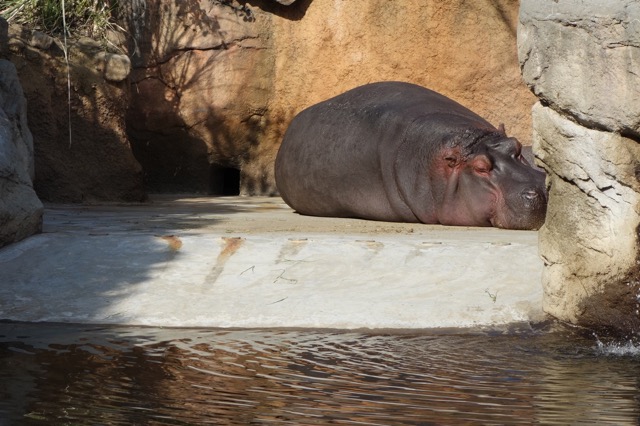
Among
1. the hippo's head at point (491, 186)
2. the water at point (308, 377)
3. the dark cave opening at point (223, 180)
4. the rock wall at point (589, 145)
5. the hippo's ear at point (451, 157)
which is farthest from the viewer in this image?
the dark cave opening at point (223, 180)

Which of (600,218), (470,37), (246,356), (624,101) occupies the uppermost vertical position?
(470,37)

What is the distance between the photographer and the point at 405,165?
28.1 ft

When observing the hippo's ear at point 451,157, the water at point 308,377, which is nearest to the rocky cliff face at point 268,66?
the hippo's ear at point 451,157

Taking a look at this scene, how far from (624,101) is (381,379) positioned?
1625 mm

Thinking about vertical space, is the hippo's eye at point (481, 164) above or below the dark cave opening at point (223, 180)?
above

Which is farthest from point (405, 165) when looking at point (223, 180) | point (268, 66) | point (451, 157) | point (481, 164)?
point (223, 180)

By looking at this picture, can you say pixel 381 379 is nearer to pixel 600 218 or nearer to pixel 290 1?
pixel 600 218

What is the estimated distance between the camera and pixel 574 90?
16.7 ft

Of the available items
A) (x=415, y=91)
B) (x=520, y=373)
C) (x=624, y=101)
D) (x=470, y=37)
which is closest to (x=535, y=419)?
(x=520, y=373)

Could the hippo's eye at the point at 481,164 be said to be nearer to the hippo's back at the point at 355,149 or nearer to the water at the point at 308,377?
the hippo's back at the point at 355,149

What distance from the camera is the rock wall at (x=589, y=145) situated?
16.2 ft

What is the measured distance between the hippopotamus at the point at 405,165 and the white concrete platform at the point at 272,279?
4.27 ft

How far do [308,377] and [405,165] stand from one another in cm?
442

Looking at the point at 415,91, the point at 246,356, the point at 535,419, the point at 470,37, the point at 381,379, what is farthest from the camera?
the point at 470,37
